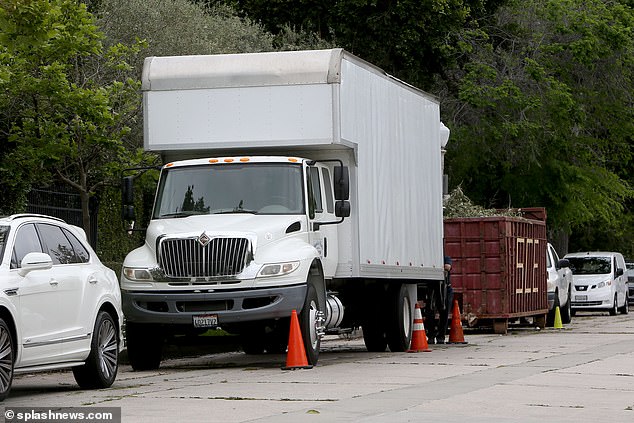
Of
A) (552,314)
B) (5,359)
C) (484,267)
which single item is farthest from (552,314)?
(5,359)

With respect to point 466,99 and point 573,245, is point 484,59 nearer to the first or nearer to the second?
point 466,99

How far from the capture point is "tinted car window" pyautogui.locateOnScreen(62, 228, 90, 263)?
14602 millimetres

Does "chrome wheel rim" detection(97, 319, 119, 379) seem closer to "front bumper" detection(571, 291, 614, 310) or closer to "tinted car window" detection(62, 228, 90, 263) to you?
"tinted car window" detection(62, 228, 90, 263)

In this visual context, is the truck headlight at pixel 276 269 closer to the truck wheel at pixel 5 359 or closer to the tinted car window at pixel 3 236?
the tinted car window at pixel 3 236

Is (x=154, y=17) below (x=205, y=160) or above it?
above

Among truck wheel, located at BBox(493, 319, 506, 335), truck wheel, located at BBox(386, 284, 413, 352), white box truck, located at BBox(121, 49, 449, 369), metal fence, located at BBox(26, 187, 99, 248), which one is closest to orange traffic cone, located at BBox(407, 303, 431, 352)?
truck wheel, located at BBox(386, 284, 413, 352)

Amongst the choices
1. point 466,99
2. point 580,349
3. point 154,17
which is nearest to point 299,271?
point 580,349

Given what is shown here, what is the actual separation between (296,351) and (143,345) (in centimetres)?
227

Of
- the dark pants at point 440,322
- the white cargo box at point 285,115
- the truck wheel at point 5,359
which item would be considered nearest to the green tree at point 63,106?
the white cargo box at point 285,115

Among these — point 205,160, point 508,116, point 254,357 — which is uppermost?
point 508,116

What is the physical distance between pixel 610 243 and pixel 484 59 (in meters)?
17.6

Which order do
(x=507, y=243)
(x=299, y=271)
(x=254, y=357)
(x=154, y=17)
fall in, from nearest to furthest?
(x=299, y=271) → (x=254, y=357) → (x=507, y=243) → (x=154, y=17)

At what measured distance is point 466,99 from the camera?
38.8 m

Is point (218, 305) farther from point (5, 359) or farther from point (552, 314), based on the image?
point (552, 314)
